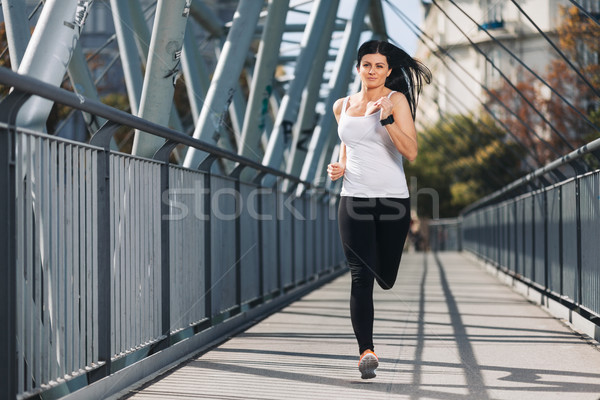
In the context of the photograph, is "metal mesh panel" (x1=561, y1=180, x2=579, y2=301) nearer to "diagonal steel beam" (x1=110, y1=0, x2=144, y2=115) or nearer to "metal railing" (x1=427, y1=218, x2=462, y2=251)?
"diagonal steel beam" (x1=110, y1=0, x2=144, y2=115)

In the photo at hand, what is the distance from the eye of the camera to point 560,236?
906 centimetres

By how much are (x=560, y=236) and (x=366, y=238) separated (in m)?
4.28

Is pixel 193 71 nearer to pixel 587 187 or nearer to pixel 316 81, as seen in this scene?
pixel 316 81

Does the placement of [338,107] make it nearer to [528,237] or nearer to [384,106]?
[384,106]

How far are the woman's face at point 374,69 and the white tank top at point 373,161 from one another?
12 centimetres

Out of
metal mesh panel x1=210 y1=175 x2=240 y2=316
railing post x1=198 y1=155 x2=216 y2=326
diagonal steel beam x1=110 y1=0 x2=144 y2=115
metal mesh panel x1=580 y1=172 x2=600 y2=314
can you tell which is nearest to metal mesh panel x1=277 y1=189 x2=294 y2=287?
diagonal steel beam x1=110 y1=0 x2=144 y2=115

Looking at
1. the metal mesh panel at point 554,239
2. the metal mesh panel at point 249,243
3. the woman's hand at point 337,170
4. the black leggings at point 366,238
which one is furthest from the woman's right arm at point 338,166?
the metal mesh panel at point 554,239

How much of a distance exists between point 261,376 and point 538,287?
612 cm

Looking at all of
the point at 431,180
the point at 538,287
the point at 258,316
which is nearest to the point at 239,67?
the point at 258,316

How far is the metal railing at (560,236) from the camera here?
23.7 ft

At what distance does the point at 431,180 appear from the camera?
195 ft

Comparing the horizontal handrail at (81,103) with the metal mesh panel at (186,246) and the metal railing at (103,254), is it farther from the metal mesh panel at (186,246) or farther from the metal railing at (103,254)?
the metal mesh panel at (186,246)

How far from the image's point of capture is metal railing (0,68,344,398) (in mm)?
3918

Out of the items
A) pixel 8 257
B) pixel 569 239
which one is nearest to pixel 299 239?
pixel 569 239
